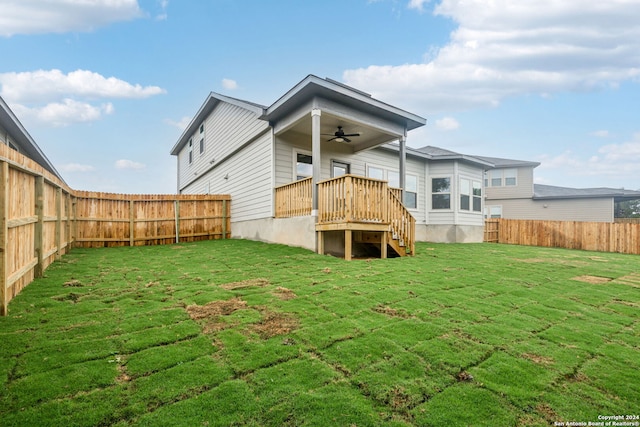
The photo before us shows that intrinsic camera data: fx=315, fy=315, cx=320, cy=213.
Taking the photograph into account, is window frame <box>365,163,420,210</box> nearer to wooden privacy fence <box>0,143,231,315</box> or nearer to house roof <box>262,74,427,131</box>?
house roof <box>262,74,427,131</box>

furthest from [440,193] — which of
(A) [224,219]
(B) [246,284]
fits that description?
(B) [246,284]

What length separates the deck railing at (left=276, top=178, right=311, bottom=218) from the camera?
8.86 metres

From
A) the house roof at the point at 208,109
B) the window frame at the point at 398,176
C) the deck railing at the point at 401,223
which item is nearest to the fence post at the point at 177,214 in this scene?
the house roof at the point at 208,109

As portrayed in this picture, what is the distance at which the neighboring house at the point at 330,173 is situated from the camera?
8.23 metres

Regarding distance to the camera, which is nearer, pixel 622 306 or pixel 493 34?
pixel 622 306

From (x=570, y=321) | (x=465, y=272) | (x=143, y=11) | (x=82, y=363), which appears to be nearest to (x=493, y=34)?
(x=465, y=272)

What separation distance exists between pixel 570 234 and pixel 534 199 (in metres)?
7.68

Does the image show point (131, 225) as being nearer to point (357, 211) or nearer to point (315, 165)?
point (315, 165)

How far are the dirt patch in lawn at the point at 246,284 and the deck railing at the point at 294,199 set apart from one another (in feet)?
11.9

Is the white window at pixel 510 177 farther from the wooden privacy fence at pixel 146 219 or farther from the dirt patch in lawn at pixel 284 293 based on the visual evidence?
the dirt patch in lawn at pixel 284 293

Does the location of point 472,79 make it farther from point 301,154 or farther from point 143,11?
point 143,11

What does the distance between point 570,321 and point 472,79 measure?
19.0m

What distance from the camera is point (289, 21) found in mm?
14062

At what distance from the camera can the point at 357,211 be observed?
25.4 ft
